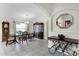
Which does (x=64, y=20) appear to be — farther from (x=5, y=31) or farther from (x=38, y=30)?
(x=5, y=31)

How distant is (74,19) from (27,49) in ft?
4.38

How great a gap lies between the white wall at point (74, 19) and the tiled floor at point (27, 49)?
1.22ft

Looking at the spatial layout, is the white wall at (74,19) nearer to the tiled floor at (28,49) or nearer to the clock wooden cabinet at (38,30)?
the clock wooden cabinet at (38,30)

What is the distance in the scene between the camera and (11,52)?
240cm

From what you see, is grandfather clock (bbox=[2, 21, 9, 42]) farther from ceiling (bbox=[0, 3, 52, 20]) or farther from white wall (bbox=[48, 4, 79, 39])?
white wall (bbox=[48, 4, 79, 39])

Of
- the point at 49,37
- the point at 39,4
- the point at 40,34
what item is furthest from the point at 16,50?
the point at 39,4

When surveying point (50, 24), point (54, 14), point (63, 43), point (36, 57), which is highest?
point (54, 14)

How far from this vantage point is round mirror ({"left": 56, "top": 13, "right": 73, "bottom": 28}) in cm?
238

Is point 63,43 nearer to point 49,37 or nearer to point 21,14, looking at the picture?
point 49,37

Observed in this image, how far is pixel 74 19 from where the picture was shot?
92.7 inches

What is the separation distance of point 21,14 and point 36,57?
110 cm

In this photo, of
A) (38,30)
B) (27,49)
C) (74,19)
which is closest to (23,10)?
(38,30)

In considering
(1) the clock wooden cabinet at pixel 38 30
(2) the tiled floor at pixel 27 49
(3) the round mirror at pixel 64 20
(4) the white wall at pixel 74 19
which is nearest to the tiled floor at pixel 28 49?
(2) the tiled floor at pixel 27 49

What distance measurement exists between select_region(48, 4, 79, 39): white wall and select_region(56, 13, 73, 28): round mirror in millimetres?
67
